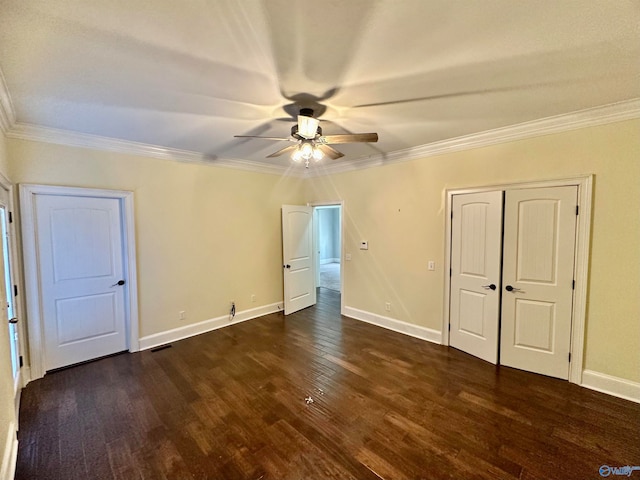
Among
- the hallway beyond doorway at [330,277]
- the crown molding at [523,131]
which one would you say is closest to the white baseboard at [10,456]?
the crown molding at [523,131]

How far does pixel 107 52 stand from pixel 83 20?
258 millimetres

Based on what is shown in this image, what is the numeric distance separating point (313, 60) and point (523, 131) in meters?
2.56

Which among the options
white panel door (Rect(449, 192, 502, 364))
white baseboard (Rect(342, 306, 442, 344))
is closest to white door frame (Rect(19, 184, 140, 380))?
white baseboard (Rect(342, 306, 442, 344))

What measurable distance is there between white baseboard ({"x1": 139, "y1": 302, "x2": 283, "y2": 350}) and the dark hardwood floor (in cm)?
24

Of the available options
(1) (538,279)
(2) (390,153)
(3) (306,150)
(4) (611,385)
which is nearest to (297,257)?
(2) (390,153)

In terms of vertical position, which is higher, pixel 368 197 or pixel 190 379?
pixel 368 197

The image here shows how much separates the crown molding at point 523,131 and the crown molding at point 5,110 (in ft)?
12.5

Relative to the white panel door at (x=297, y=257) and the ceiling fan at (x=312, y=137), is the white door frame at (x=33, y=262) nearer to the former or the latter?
the ceiling fan at (x=312, y=137)

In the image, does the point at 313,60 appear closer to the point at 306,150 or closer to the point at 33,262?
the point at 306,150

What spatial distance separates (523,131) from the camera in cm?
291

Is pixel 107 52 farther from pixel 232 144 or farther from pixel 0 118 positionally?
pixel 232 144

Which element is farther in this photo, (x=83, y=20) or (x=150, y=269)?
(x=150, y=269)

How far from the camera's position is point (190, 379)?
2.89m

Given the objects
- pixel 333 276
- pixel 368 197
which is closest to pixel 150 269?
pixel 368 197
